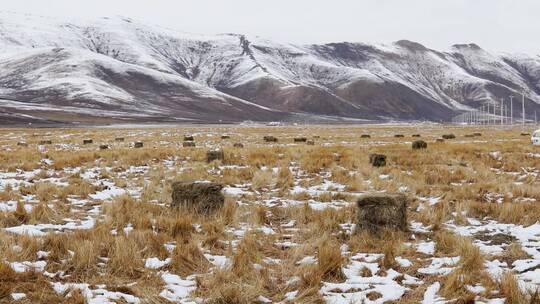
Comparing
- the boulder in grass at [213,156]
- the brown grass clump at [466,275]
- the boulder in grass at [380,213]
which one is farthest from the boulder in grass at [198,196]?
the boulder in grass at [213,156]

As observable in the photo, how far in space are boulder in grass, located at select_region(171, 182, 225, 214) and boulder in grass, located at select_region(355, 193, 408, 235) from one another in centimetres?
282

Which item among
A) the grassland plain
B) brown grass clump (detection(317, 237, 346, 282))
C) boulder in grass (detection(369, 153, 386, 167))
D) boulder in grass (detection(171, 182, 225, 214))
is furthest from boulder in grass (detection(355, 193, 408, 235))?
boulder in grass (detection(369, 153, 386, 167))

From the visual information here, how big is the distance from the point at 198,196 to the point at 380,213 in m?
3.51

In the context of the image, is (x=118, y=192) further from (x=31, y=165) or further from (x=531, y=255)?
(x=531, y=255)

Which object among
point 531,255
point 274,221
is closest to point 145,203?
point 274,221

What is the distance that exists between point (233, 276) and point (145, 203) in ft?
14.8

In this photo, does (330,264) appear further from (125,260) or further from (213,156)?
(213,156)

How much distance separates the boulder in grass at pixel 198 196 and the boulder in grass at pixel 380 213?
9.27 feet

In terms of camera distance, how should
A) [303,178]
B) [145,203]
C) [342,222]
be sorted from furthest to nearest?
[303,178]
[145,203]
[342,222]

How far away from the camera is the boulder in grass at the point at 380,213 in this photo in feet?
26.2

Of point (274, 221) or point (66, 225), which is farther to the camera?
point (274, 221)

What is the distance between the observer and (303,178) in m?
14.5

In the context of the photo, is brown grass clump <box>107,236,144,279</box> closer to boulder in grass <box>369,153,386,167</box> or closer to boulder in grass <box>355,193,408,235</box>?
boulder in grass <box>355,193,408,235</box>

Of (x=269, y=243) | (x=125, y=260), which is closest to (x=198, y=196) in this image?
(x=269, y=243)
